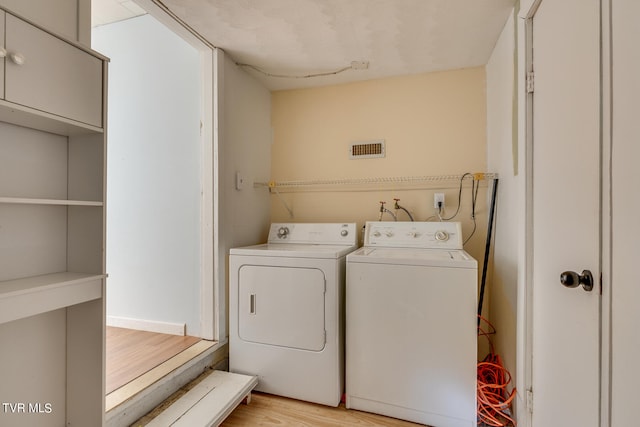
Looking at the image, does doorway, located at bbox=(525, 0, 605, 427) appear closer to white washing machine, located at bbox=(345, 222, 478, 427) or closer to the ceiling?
white washing machine, located at bbox=(345, 222, 478, 427)

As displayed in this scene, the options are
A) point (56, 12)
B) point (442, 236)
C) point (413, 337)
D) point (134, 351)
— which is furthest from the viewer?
point (442, 236)

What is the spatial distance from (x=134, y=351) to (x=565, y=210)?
236 cm

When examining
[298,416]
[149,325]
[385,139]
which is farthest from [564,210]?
[149,325]

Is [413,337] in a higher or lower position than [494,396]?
higher

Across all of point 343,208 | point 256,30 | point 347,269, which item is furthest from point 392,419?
point 256,30

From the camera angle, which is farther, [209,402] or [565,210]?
[209,402]

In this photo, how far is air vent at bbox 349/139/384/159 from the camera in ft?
7.57

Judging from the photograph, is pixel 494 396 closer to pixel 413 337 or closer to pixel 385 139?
pixel 413 337

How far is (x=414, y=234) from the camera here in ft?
6.57

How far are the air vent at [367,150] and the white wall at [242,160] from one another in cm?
76

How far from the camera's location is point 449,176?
212 centimetres

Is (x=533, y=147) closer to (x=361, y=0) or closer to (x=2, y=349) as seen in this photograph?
(x=361, y=0)

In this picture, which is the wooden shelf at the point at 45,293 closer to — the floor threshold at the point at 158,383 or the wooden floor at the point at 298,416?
the floor threshold at the point at 158,383

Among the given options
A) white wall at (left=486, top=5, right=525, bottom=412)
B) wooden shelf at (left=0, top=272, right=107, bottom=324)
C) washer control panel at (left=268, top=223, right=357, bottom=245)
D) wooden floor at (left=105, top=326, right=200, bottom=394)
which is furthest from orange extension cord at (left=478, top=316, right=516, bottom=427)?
wooden shelf at (left=0, top=272, right=107, bottom=324)
